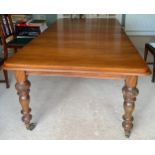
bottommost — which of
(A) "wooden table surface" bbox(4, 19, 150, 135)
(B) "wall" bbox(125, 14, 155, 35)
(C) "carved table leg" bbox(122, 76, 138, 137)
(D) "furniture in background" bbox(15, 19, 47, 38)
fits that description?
(B) "wall" bbox(125, 14, 155, 35)

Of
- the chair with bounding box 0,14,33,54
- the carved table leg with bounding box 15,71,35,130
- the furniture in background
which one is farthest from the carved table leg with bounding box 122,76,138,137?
the furniture in background

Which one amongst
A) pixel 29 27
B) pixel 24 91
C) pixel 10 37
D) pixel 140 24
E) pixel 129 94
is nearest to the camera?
pixel 129 94

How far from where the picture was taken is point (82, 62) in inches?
57.9

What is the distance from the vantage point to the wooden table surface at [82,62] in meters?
1.41

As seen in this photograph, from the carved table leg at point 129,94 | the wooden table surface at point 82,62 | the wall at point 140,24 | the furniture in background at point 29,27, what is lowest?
the wall at point 140,24

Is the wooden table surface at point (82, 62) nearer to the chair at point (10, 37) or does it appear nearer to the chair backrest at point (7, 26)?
the chair at point (10, 37)

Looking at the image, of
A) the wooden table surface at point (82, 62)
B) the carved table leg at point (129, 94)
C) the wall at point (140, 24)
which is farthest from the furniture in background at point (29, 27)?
the carved table leg at point (129, 94)

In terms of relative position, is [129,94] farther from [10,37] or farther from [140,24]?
[140,24]

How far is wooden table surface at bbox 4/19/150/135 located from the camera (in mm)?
1412

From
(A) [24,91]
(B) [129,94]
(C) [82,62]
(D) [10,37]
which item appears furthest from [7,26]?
(B) [129,94]

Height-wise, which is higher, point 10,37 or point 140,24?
point 10,37

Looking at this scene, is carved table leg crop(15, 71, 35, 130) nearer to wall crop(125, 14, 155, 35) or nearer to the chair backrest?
the chair backrest
